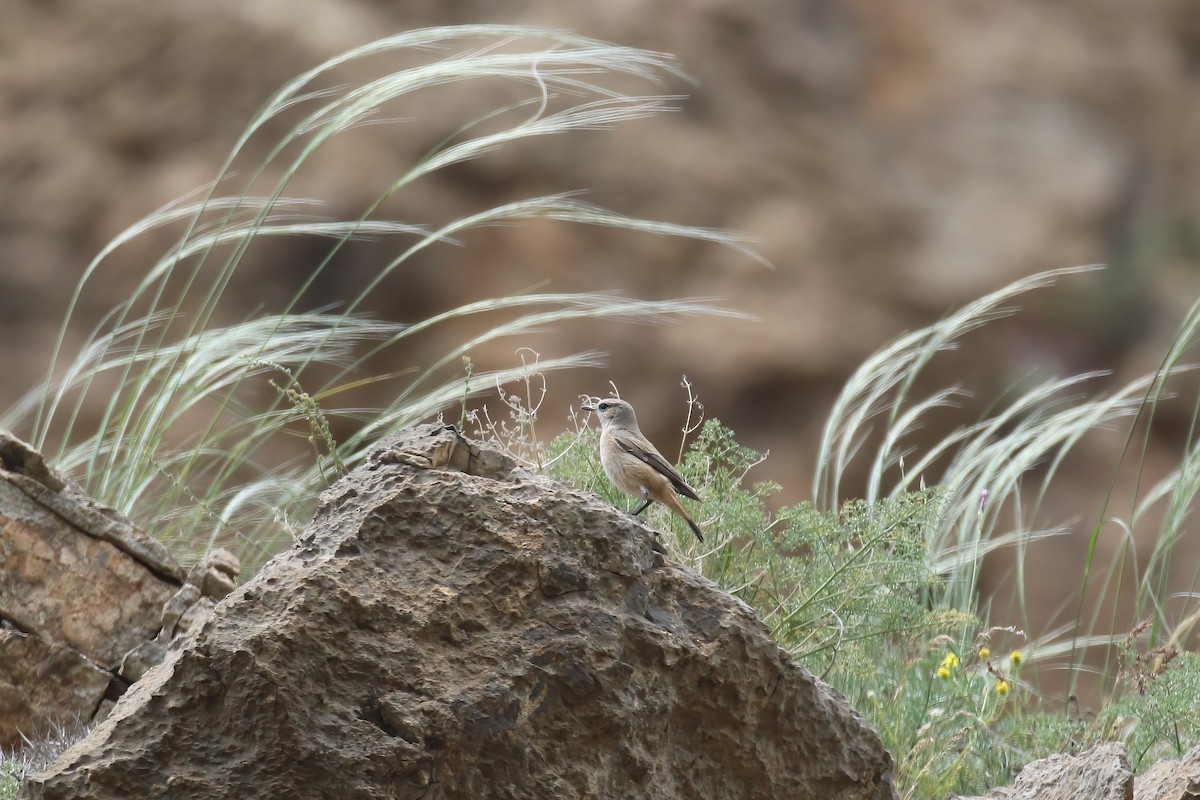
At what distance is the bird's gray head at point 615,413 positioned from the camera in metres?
3.52

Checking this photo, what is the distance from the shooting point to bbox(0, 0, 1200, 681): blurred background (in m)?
10.5

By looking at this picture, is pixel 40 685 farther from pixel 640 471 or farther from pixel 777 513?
pixel 777 513

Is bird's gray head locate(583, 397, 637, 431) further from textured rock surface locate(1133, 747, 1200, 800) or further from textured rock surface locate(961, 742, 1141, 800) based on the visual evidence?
textured rock surface locate(1133, 747, 1200, 800)

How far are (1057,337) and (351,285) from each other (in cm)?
556

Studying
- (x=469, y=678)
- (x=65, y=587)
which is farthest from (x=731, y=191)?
(x=469, y=678)

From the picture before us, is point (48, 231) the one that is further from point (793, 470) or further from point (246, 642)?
point (246, 642)

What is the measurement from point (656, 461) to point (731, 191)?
25.8 ft

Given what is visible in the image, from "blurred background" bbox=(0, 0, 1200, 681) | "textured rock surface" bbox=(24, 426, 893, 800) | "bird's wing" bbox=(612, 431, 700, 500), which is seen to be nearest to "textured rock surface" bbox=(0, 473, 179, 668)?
"textured rock surface" bbox=(24, 426, 893, 800)

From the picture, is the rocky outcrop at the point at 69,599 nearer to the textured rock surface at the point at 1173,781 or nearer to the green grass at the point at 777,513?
the green grass at the point at 777,513

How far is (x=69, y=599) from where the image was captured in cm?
303

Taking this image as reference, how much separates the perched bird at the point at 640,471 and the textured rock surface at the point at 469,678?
89cm

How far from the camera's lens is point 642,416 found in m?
10.5

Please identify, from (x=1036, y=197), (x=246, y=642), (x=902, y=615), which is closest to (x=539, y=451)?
(x=902, y=615)

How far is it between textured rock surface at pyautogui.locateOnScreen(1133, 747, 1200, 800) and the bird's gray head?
4.60 ft
